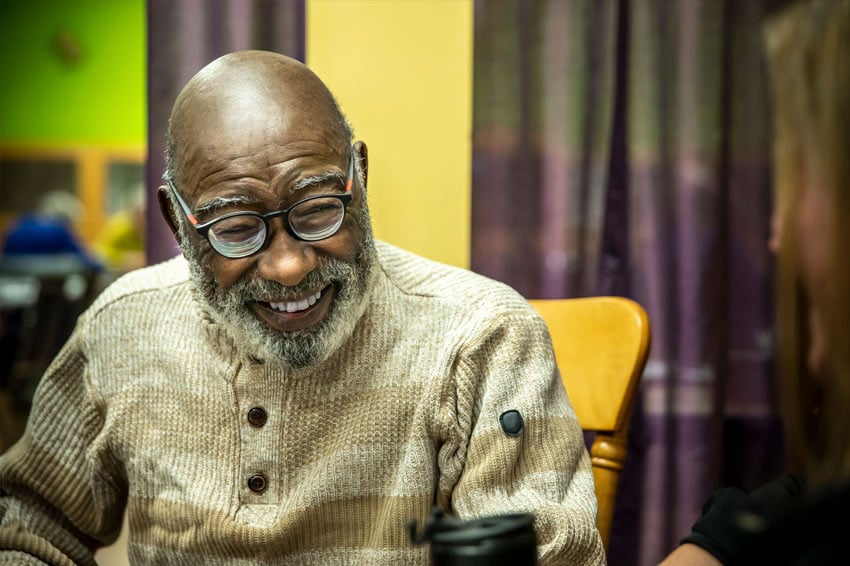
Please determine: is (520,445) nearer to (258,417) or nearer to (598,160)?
(258,417)

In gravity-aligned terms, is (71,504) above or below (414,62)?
below

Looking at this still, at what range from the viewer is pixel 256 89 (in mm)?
1475

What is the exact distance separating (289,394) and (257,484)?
0.15 metres

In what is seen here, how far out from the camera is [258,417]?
1.54 metres

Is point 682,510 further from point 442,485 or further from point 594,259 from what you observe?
point 442,485

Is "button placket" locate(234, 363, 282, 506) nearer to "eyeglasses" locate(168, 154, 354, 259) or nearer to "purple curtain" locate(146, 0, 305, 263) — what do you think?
"eyeglasses" locate(168, 154, 354, 259)

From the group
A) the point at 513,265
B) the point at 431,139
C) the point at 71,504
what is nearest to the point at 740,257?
the point at 513,265

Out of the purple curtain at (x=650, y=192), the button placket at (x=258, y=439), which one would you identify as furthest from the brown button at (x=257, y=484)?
the purple curtain at (x=650, y=192)

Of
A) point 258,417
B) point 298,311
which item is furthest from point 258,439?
point 298,311

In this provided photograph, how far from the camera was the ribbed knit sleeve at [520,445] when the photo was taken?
4.50ft

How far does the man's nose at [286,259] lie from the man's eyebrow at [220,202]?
0.22 feet

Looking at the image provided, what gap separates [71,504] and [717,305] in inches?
62.0

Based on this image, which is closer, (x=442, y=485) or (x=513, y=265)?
(x=442, y=485)

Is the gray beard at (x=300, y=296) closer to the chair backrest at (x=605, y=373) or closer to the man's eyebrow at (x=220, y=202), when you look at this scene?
the man's eyebrow at (x=220, y=202)
